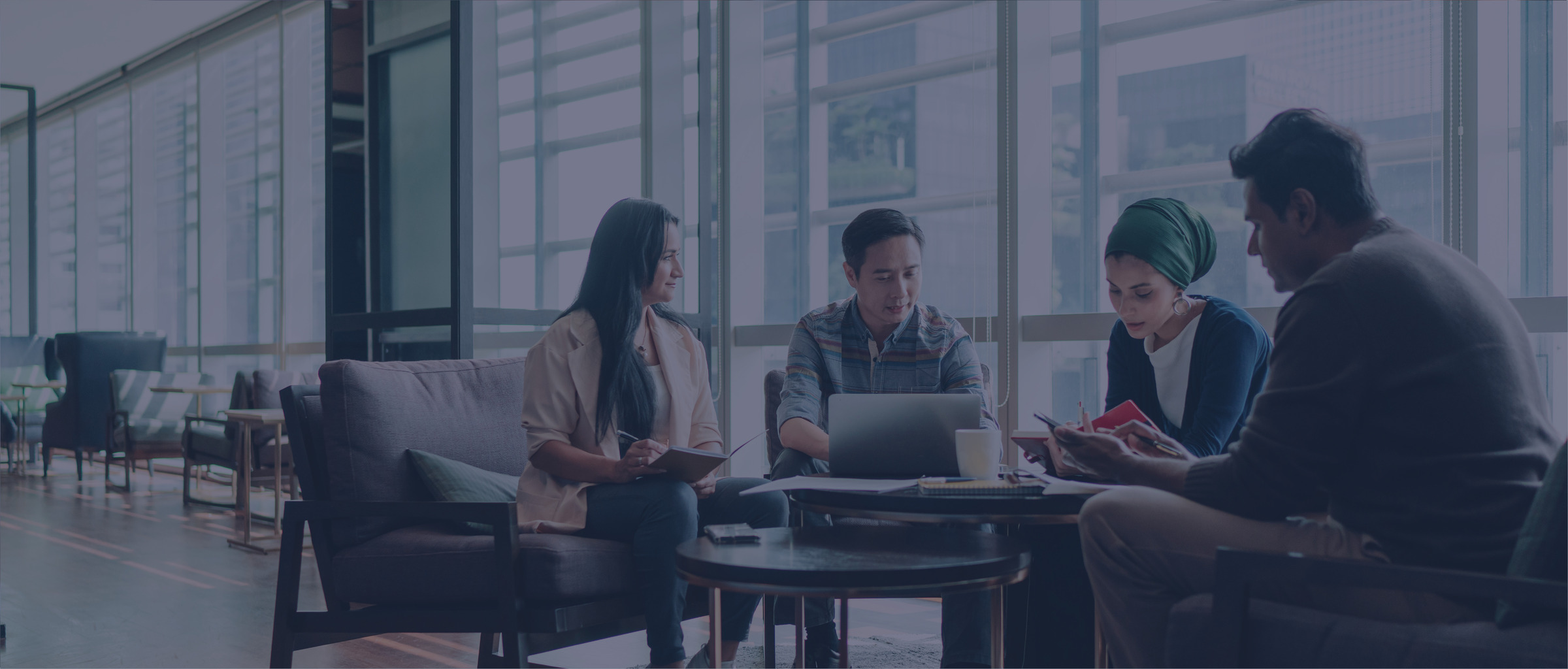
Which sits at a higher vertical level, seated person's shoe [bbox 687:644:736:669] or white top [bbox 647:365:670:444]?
white top [bbox 647:365:670:444]

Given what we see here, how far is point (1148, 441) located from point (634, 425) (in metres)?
1.09

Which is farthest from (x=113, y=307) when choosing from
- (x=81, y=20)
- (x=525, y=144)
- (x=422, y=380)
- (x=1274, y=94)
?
(x=1274, y=94)

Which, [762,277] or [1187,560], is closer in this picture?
[1187,560]

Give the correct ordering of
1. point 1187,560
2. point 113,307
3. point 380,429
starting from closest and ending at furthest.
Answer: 1. point 1187,560
2. point 380,429
3. point 113,307

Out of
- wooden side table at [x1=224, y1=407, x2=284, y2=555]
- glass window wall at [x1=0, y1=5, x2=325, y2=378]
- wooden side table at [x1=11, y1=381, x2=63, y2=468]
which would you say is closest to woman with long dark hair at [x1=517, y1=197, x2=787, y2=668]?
wooden side table at [x1=224, y1=407, x2=284, y2=555]

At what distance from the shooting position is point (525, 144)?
13.6 feet

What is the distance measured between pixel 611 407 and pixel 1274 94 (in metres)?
2.36

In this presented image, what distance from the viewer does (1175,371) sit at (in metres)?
2.10

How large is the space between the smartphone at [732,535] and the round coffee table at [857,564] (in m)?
0.01

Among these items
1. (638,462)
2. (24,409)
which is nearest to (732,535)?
(638,462)

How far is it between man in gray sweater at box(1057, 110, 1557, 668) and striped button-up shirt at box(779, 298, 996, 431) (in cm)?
99

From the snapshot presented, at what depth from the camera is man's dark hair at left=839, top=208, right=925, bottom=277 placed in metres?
2.41

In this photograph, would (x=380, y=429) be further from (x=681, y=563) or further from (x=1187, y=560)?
(x=1187, y=560)

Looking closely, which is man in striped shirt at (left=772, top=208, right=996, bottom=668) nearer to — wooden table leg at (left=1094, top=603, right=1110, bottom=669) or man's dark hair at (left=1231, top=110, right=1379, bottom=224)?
wooden table leg at (left=1094, top=603, right=1110, bottom=669)
